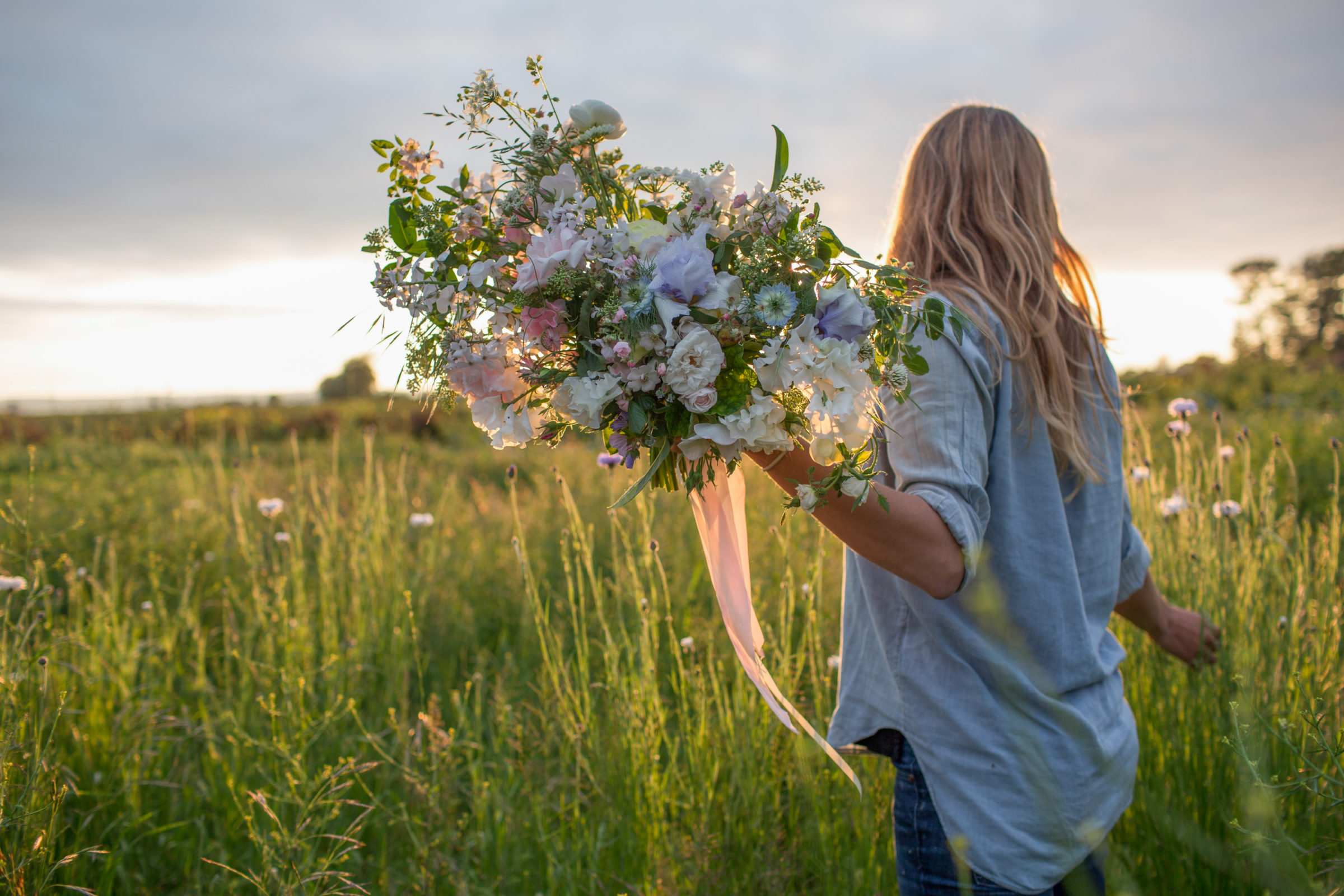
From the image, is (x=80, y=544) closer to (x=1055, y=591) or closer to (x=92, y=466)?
(x=92, y=466)

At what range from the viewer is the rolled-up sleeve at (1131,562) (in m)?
1.58

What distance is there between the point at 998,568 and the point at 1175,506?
1.94 metres

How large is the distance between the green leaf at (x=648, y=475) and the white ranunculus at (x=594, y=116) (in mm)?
461

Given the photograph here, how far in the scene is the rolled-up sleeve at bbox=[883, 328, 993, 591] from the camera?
1.11 metres

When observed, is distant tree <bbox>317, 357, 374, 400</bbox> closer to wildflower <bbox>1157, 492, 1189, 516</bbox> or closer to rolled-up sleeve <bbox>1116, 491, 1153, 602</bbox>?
wildflower <bbox>1157, 492, 1189, 516</bbox>

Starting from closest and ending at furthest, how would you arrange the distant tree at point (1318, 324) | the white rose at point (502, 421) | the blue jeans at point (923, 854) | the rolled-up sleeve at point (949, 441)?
the white rose at point (502, 421) → the rolled-up sleeve at point (949, 441) → the blue jeans at point (923, 854) → the distant tree at point (1318, 324)

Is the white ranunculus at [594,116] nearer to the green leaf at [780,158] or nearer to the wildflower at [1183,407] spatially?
the green leaf at [780,158]

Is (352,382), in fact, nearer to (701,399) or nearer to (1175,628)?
(1175,628)

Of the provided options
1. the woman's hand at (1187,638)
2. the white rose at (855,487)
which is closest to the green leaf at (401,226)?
the white rose at (855,487)

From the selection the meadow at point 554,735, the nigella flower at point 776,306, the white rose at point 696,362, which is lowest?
the meadow at point 554,735

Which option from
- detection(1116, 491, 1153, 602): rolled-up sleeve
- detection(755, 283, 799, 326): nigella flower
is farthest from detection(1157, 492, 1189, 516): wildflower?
detection(755, 283, 799, 326): nigella flower

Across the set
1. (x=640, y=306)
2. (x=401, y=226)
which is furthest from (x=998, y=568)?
(x=401, y=226)

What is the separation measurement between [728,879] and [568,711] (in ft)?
1.90

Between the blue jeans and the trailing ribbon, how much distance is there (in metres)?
0.14
